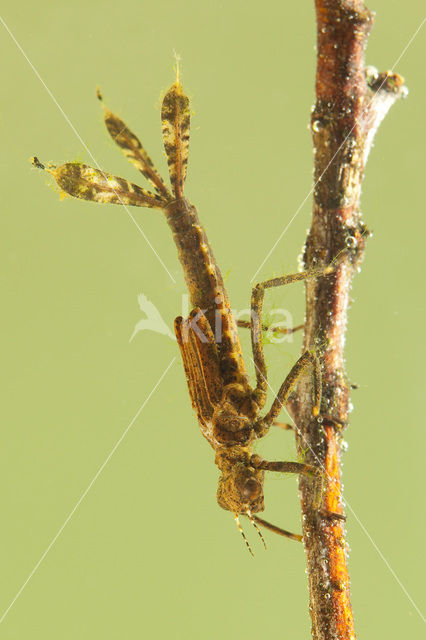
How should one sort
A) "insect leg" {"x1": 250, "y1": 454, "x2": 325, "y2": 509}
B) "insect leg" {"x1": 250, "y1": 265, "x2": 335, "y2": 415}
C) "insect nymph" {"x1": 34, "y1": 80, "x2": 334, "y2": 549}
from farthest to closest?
"insect leg" {"x1": 250, "y1": 265, "x2": 335, "y2": 415}, "insect nymph" {"x1": 34, "y1": 80, "x2": 334, "y2": 549}, "insect leg" {"x1": 250, "y1": 454, "x2": 325, "y2": 509}

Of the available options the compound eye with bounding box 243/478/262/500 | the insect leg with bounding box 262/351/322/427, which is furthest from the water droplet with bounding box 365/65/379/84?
the compound eye with bounding box 243/478/262/500

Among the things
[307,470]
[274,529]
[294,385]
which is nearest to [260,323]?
[294,385]

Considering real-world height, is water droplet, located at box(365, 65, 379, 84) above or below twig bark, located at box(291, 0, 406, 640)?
above

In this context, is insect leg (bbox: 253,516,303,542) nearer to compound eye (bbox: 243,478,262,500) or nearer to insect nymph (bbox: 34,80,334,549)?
insect nymph (bbox: 34,80,334,549)

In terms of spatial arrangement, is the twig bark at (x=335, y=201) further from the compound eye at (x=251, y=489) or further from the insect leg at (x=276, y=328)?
the insect leg at (x=276, y=328)

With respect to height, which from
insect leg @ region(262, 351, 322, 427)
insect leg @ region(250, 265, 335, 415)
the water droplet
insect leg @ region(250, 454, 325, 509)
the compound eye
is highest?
the water droplet

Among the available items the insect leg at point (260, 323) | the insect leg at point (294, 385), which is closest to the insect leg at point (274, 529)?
the insect leg at point (294, 385)

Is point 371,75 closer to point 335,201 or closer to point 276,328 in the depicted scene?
point 335,201

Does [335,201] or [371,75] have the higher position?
[371,75]
